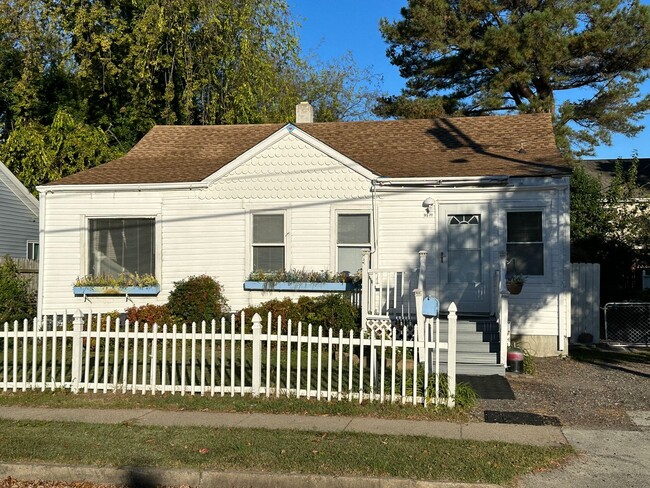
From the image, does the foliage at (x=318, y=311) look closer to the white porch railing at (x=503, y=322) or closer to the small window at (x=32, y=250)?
the white porch railing at (x=503, y=322)

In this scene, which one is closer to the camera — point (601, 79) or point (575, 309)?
point (575, 309)

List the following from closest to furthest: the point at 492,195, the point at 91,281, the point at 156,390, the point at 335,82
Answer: the point at 156,390 < the point at 492,195 < the point at 91,281 < the point at 335,82

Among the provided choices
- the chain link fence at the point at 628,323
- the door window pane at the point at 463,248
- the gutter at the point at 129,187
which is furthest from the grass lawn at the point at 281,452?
the chain link fence at the point at 628,323

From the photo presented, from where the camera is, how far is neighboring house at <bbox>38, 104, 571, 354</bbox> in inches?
512

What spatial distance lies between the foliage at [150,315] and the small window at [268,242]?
6.51 feet

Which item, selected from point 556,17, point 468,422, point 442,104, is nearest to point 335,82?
point 442,104

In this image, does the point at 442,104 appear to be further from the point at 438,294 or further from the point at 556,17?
the point at 438,294

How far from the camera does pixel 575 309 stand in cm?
1477

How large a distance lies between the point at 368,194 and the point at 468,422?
6.58 meters

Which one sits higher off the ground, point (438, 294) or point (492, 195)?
point (492, 195)

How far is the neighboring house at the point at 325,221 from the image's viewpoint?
12992mm

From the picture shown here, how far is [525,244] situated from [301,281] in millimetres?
4368

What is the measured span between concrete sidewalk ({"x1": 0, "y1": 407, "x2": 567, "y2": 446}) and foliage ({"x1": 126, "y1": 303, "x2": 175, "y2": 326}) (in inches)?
190

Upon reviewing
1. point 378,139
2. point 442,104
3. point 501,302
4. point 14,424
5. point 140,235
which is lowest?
point 14,424
